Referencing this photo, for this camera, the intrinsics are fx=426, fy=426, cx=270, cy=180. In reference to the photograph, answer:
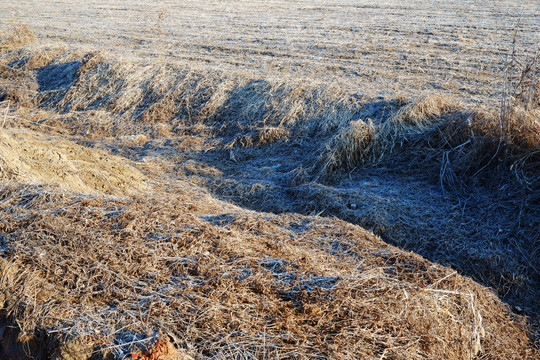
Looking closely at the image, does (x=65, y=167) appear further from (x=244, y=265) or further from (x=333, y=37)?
(x=333, y=37)

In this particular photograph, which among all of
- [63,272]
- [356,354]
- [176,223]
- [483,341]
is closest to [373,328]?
[356,354]

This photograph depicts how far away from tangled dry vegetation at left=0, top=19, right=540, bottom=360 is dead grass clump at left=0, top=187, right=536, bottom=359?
1 centimetres

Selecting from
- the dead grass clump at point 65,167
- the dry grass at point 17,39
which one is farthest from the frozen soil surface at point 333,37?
the dead grass clump at point 65,167

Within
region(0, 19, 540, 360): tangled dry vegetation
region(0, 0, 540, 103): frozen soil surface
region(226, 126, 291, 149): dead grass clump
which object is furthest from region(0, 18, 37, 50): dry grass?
region(226, 126, 291, 149): dead grass clump

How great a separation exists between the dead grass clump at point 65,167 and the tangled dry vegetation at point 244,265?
3 centimetres

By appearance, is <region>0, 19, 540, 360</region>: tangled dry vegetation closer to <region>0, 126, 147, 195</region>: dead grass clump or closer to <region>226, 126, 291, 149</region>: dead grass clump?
<region>0, 126, 147, 195</region>: dead grass clump

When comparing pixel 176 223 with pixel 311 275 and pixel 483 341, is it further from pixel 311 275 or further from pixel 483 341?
pixel 483 341

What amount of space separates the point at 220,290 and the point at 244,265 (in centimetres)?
36

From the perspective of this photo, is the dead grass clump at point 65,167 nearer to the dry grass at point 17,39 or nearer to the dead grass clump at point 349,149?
the dead grass clump at point 349,149

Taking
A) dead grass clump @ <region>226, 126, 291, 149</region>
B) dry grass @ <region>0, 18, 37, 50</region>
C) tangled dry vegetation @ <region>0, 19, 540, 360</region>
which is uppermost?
dry grass @ <region>0, 18, 37, 50</region>

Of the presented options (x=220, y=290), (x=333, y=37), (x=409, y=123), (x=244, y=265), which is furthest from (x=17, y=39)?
(x=220, y=290)

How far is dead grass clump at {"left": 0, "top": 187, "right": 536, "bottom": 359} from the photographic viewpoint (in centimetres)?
257

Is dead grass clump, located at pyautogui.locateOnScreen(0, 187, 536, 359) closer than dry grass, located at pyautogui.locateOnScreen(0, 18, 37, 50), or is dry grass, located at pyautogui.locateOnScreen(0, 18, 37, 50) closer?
dead grass clump, located at pyautogui.locateOnScreen(0, 187, 536, 359)

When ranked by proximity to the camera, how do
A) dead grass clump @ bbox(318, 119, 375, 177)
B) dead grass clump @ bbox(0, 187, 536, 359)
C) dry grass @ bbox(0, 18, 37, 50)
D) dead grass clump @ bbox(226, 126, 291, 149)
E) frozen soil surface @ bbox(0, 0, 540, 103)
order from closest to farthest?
dead grass clump @ bbox(0, 187, 536, 359)
dead grass clump @ bbox(318, 119, 375, 177)
dead grass clump @ bbox(226, 126, 291, 149)
frozen soil surface @ bbox(0, 0, 540, 103)
dry grass @ bbox(0, 18, 37, 50)
